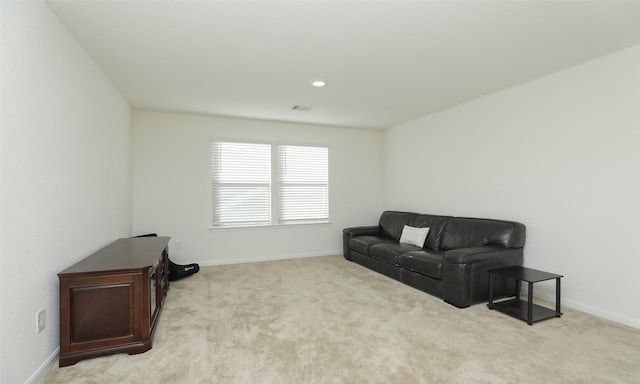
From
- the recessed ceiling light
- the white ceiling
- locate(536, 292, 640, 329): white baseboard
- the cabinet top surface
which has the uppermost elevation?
the white ceiling

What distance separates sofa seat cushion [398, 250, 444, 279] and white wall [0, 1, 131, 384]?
3.39m

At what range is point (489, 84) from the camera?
3.74 meters

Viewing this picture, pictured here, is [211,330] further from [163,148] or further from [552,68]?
[552,68]

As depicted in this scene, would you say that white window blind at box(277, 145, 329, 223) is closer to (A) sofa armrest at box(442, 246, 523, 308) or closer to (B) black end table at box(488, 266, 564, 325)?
(A) sofa armrest at box(442, 246, 523, 308)

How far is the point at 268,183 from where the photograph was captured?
5562 mm

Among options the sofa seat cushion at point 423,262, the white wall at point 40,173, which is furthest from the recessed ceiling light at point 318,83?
the sofa seat cushion at point 423,262

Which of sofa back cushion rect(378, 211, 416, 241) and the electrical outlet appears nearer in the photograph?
the electrical outlet

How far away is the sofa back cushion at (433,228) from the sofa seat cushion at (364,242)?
23.6 inches

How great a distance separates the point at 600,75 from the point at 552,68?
0.40 meters

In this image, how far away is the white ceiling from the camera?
220 centimetres

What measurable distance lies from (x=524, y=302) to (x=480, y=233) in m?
0.89

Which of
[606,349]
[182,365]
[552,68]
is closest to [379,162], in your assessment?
[552,68]

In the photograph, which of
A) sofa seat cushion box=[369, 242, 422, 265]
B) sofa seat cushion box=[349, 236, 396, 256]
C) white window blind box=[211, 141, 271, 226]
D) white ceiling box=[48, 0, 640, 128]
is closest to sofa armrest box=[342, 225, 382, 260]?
sofa seat cushion box=[349, 236, 396, 256]

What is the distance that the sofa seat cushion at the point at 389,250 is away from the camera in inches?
169
